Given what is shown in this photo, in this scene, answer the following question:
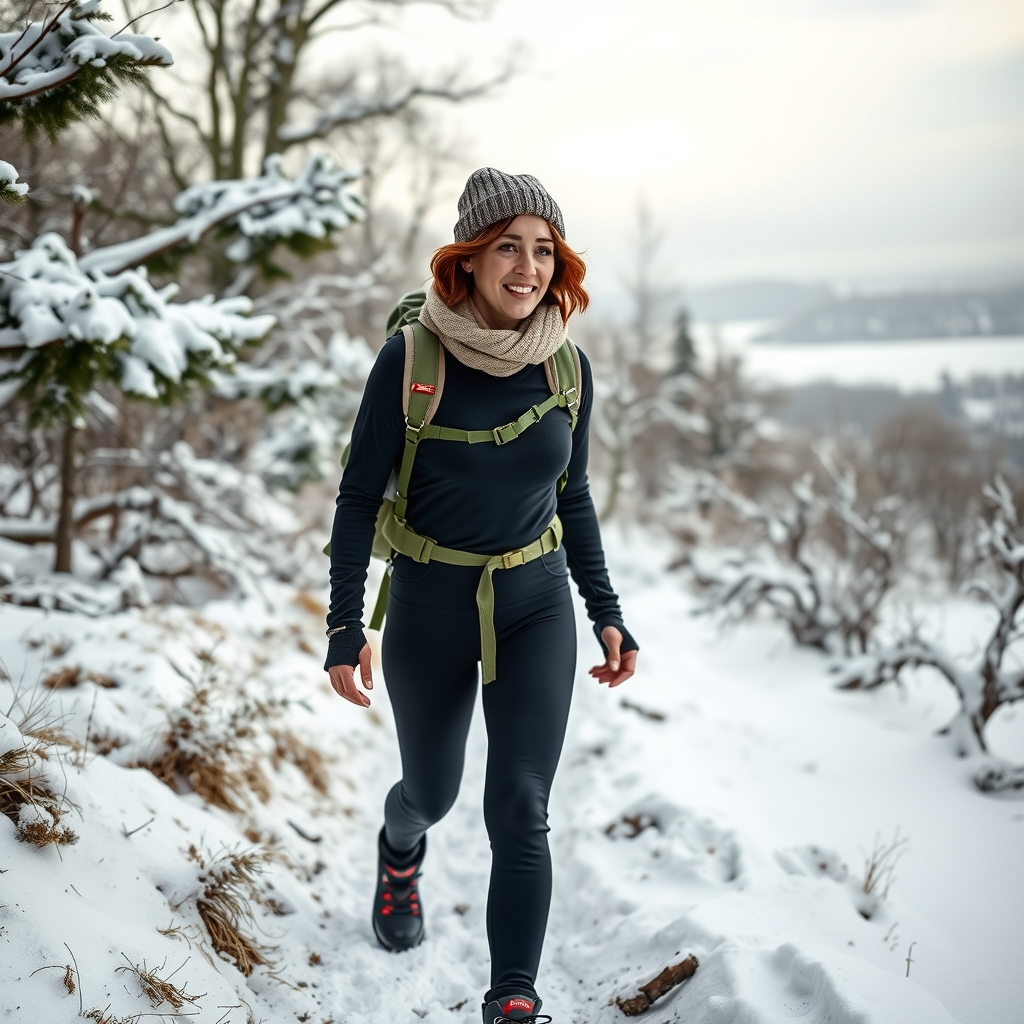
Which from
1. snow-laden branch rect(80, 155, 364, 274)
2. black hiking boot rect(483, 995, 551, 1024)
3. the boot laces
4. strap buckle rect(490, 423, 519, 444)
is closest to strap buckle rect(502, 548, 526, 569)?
strap buckle rect(490, 423, 519, 444)

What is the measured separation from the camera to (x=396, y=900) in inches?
107

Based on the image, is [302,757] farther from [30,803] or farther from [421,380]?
[421,380]

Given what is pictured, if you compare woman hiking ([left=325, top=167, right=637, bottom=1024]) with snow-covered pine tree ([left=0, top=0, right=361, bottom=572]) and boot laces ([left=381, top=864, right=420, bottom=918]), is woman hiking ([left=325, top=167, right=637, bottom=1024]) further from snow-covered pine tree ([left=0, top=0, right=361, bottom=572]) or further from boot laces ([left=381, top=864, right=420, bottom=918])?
snow-covered pine tree ([left=0, top=0, right=361, bottom=572])

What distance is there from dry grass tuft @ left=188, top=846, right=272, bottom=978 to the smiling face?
6.10ft

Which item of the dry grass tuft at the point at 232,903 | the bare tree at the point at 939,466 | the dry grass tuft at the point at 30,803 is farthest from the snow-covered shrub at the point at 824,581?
the bare tree at the point at 939,466

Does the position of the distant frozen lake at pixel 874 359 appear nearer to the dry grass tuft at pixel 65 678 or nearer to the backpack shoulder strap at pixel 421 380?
the backpack shoulder strap at pixel 421 380

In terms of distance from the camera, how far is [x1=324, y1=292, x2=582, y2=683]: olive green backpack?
7.07 feet

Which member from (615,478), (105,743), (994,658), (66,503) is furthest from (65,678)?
(615,478)

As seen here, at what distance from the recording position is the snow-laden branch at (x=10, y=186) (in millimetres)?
2010

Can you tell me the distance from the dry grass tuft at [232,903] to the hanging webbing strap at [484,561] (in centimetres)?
105

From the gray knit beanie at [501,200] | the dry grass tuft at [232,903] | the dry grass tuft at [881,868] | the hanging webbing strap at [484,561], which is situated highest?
the gray knit beanie at [501,200]

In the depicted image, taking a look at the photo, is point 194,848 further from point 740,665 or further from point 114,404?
point 740,665

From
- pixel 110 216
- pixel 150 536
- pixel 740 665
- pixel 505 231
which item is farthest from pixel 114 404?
pixel 740 665

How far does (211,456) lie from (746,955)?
20.6ft
